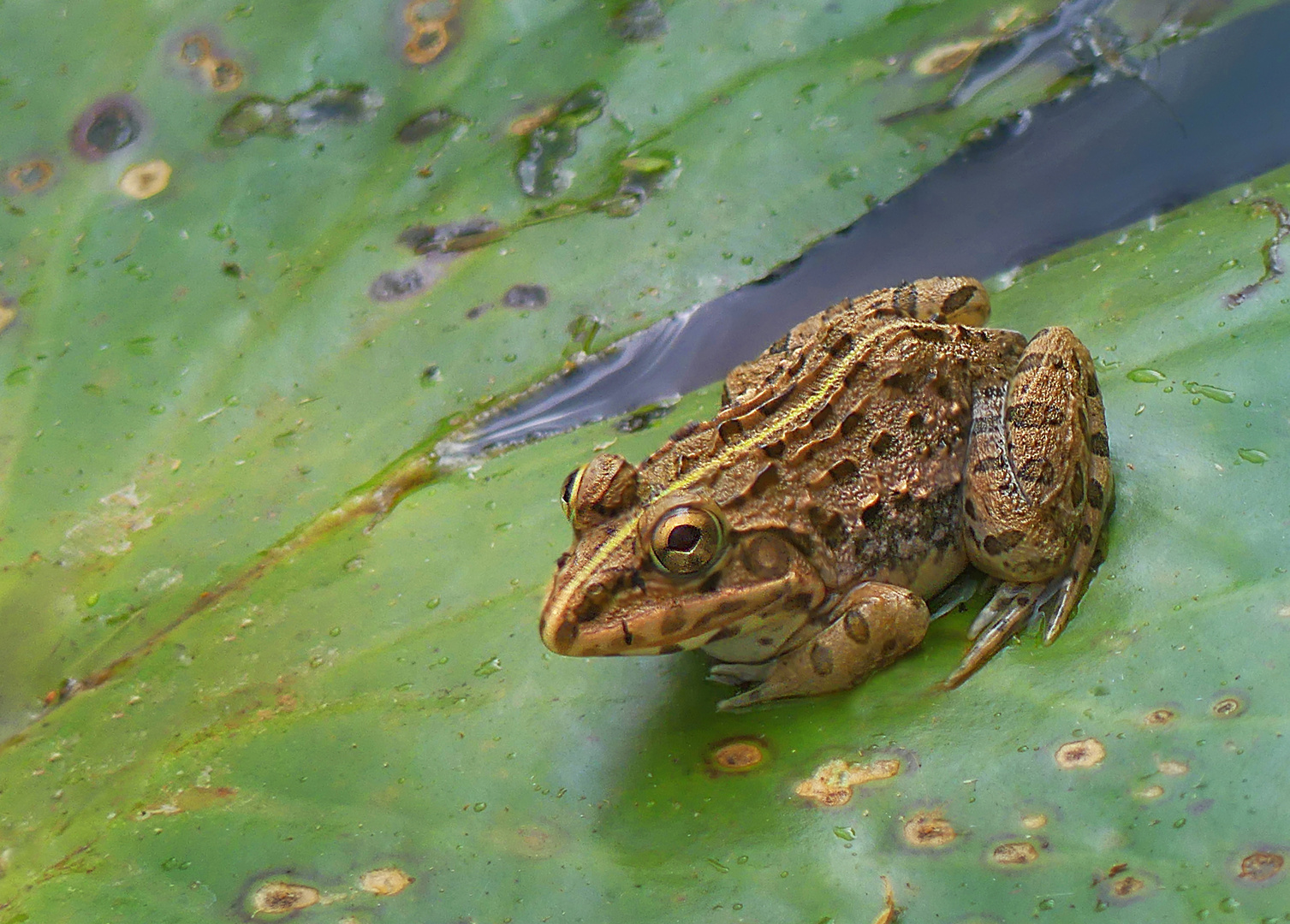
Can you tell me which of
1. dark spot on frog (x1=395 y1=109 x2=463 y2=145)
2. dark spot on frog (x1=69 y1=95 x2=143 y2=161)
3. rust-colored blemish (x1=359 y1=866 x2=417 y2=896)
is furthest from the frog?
dark spot on frog (x1=69 y1=95 x2=143 y2=161)

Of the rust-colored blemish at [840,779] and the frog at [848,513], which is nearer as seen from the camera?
the rust-colored blemish at [840,779]

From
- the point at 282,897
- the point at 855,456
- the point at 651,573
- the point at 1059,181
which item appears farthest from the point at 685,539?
the point at 1059,181

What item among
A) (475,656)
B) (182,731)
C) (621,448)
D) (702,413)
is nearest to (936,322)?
(702,413)

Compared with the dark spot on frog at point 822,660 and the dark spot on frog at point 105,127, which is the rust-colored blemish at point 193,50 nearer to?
the dark spot on frog at point 105,127

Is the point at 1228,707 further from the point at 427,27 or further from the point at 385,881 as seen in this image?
the point at 427,27

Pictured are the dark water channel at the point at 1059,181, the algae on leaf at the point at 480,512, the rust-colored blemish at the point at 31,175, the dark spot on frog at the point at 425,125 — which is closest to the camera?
the algae on leaf at the point at 480,512

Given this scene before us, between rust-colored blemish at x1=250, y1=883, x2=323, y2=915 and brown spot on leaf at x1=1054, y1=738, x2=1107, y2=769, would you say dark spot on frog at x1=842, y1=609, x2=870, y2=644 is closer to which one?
brown spot on leaf at x1=1054, y1=738, x2=1107, y2=769

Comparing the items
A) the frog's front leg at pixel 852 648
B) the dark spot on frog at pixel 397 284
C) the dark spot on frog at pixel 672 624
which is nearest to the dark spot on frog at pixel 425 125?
the dark spot on frog at pixel 397 284
